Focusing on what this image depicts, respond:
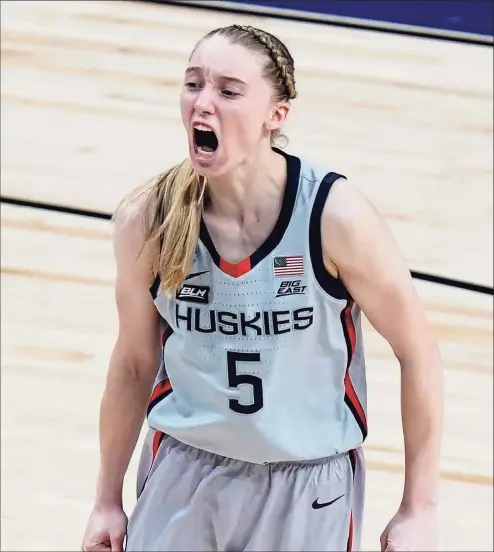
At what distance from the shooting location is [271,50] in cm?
165

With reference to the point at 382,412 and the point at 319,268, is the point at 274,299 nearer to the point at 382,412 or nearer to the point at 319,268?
the point at 319,268

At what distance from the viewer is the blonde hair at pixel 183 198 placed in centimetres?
165

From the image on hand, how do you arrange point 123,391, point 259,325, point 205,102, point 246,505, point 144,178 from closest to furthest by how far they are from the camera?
point 205,102 → point 259,325 → point 246,505 → point 123,391 → point 144,178

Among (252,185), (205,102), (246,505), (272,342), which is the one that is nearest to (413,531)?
(246,505)

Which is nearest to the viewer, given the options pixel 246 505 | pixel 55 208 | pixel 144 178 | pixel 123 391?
pixel 246 505

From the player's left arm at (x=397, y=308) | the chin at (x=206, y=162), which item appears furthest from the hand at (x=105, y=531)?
the chin at (x=206, y=162)

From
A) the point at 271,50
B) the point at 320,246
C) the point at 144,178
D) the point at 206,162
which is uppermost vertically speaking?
the point at 271,50

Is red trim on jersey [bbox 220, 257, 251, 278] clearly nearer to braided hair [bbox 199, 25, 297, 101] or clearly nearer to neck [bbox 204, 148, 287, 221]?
neck [bbox 204, 148, 287, 221]

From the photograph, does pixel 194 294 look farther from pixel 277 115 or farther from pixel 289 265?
pixel 277 115

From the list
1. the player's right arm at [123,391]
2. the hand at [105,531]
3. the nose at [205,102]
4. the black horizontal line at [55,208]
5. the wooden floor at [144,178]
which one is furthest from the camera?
the black horizontal line at [55,208]

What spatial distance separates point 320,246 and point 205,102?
27cm

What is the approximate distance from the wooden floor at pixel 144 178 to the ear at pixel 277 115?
1.60 metres

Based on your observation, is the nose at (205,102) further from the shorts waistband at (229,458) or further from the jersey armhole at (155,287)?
the shorts waistband at (229,458)

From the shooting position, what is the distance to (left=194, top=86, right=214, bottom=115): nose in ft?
5.26
